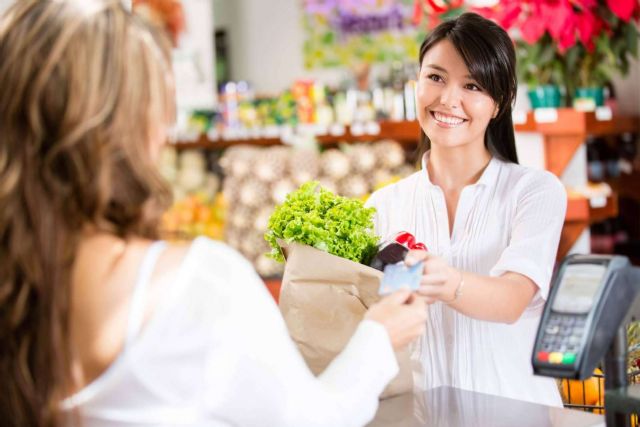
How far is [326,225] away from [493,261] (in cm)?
52

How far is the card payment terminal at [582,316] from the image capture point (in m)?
1.44

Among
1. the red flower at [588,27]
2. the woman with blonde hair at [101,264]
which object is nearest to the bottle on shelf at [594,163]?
the red flower at [588,27]

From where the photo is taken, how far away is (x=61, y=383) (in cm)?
126

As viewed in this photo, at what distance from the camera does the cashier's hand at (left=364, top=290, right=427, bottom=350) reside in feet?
5.16

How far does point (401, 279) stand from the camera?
164cm

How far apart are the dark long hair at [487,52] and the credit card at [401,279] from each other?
839 millimetres

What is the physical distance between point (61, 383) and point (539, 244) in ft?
4.16

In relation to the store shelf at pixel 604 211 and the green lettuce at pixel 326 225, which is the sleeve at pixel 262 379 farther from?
the store shelf at pixel 604 211

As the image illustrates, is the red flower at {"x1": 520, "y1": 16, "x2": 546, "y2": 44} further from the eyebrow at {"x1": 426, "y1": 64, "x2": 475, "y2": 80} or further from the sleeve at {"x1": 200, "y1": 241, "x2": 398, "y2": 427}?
the sleeve at {"x1": 200, "y1": 241, "x2": 398, "y2": 427}

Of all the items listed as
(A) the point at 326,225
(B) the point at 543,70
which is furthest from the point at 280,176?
(A) the point at 326,225

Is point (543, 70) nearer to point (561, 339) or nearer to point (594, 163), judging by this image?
point (594, 163)

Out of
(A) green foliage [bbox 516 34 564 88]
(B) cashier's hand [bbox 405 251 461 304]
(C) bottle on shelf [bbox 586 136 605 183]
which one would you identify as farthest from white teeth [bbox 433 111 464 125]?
→ (C) bottle on shelf [bbox 586 136 605 183]

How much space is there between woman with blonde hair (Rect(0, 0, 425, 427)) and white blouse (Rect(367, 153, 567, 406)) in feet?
3.46

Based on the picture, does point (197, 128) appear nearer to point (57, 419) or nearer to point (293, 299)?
point (293, 299)
